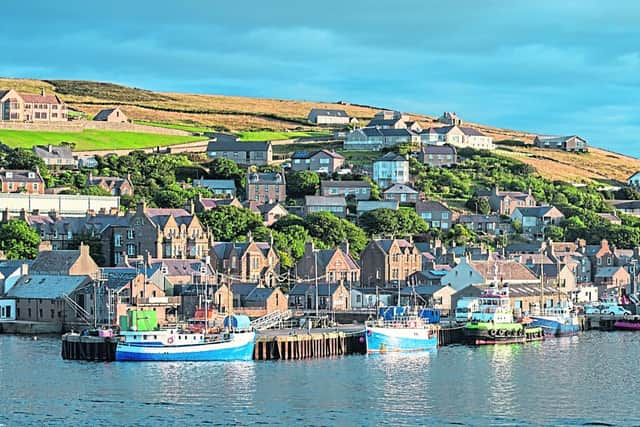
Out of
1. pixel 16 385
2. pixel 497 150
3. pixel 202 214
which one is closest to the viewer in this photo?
pixel 16 385

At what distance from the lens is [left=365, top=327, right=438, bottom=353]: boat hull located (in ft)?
251

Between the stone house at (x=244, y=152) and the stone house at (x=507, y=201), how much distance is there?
2696cm

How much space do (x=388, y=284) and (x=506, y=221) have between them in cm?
4094

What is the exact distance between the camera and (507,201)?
148m

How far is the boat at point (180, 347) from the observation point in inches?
2761

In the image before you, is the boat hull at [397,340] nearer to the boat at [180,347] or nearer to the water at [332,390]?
the water at [332,390]

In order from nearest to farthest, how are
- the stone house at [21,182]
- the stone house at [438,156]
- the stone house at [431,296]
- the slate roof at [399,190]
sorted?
1. the stone house at [431,296]
2. the stone house at [21,182]
3. the slate roof at [399,190]
4. the stone house at [438,156]

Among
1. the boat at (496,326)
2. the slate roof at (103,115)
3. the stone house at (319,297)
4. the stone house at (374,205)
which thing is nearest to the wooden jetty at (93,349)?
the boat at (496,326)

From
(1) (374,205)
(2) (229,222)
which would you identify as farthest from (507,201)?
(2) (229,222)

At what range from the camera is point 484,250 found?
387ft

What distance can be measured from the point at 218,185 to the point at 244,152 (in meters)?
17.8

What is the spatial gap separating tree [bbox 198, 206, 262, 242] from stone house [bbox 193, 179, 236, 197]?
22.7m

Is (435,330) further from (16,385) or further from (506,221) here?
(506,221)

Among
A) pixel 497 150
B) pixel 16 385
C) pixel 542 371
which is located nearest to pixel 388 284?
pixel 542 371
